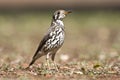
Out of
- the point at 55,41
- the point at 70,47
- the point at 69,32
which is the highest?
the point at 69,32

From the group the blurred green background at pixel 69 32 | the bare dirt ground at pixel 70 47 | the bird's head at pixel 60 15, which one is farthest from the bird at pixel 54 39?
the blurred green background at pixel 69 32

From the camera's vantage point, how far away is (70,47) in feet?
54.3

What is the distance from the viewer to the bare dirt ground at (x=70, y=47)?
34.6 feet

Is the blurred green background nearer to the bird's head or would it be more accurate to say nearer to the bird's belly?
the bird's belly

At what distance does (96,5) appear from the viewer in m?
27.6

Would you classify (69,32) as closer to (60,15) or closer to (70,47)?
(70,47)

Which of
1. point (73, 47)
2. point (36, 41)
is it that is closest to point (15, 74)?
point (73, 47)

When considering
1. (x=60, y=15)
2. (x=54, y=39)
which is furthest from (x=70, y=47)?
(x=54, y=39)

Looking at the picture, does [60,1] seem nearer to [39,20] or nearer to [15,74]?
[39,20]

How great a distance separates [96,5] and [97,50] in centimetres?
1306

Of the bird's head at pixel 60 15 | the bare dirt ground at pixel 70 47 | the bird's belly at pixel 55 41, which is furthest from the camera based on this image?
the bird's head at pixel 60 15

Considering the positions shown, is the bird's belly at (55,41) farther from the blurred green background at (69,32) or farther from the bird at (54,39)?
the blurred green background at (69,32)

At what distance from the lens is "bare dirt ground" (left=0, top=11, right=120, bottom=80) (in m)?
10.5

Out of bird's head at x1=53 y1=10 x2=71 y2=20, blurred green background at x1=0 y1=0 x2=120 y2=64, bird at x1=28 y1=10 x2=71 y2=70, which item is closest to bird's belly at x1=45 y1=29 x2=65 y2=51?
bird at x1=28 y1=10 x2=71 y2=70
